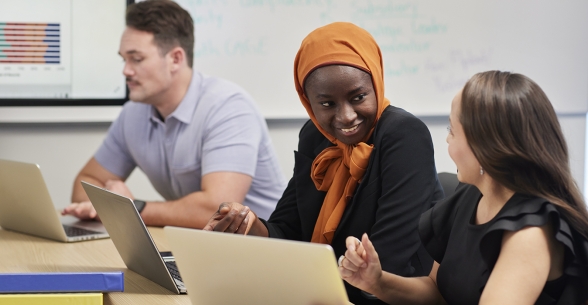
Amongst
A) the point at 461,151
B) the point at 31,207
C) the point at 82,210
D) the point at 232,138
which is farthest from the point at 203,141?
the point at 461,151

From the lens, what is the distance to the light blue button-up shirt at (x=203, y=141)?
88.7 inches

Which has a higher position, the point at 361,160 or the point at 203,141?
the point at 361,160

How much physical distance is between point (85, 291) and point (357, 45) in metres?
0.76

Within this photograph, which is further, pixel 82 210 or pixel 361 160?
pixel 82 210

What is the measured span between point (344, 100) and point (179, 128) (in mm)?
1058

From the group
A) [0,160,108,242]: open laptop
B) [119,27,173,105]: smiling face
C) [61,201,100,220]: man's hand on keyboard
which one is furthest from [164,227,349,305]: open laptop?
[119,27,173,105]: smiling face

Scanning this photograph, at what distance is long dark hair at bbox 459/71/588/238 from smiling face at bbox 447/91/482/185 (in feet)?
0.08

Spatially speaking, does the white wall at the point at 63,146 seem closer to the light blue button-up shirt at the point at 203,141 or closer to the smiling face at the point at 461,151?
the light blue button-up shirt at the point at 203,141

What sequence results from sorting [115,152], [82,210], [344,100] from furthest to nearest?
1. [115,152]
2. [82,210]
3. [344,100]

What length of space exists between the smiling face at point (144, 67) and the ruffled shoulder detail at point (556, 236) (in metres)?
1.59

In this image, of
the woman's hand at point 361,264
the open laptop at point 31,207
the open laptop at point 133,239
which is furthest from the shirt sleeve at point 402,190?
the open laptop at point 31,207

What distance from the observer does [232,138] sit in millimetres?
2256

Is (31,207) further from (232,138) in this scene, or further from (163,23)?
(163,23)

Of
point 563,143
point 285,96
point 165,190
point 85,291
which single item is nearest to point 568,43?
point 285,96
